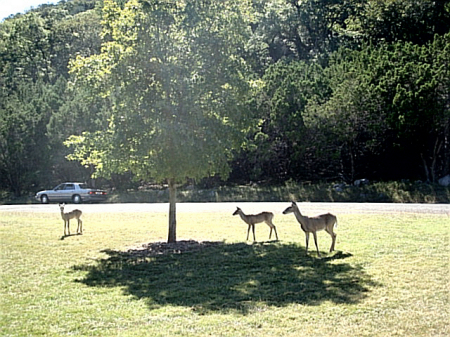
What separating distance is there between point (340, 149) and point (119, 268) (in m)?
25.3

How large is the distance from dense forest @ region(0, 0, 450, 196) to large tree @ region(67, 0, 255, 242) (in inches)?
1.2

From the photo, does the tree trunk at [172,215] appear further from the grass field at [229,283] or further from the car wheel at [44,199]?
the car wheel at [44,199]

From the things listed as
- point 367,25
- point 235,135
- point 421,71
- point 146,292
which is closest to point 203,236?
point 235,135

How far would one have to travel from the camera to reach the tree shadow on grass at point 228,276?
8.79 meters

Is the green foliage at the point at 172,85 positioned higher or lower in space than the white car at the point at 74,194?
higher

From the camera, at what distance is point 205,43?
1293 cm

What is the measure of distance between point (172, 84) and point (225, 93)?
1272 millimetres

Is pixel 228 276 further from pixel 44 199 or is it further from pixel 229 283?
pixel 44 199

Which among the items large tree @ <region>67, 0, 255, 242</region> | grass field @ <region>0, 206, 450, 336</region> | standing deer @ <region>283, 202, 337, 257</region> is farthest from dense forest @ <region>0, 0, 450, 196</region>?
standing deer @ <region>283, 202, 337, 257</region>

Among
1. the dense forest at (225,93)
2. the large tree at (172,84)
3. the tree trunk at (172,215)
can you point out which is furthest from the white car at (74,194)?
the large tree at (172,84)

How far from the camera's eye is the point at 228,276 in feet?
34.7

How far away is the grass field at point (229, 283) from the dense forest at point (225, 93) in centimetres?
217

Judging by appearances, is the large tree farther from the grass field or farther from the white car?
the white car

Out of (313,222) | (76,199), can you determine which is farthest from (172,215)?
(76,199)
